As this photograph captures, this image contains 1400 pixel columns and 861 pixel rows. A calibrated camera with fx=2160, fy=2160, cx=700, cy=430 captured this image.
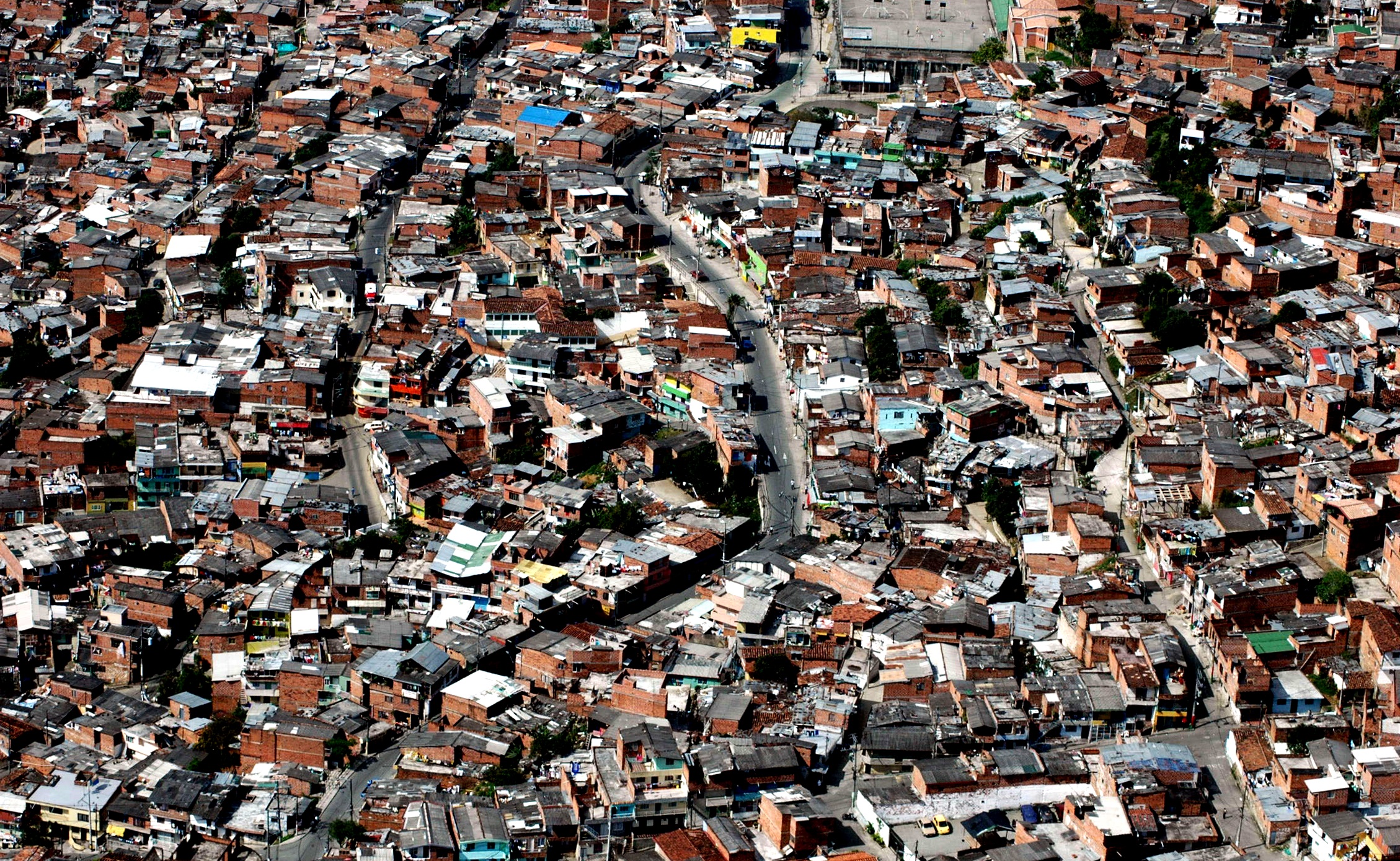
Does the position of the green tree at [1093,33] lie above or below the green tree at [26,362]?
above

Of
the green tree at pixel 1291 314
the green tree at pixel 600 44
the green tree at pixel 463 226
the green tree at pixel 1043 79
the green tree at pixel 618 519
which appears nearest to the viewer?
the green tree at pixel 618 519

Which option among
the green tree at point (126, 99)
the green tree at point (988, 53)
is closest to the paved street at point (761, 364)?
the green tree at point (988, 53)

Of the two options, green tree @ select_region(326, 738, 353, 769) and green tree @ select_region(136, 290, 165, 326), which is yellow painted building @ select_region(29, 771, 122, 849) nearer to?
green tree @ select_region(326, 738, 353, 769)

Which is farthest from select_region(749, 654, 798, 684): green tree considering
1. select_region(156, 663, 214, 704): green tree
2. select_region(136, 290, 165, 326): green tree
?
select_region(136, 290, 165, 326): green tree

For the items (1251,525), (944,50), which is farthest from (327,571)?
(944,50)

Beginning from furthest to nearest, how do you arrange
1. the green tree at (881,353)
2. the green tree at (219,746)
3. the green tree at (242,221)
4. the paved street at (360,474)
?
the green tree at (242,221)
the green tree at (881,353)
the paved street at (360,474)
the green tree at (219,746)

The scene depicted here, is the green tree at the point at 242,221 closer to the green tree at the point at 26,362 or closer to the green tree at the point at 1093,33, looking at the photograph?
the green tree at the point at 26,362

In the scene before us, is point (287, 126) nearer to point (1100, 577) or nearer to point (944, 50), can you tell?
point (944, 50)
